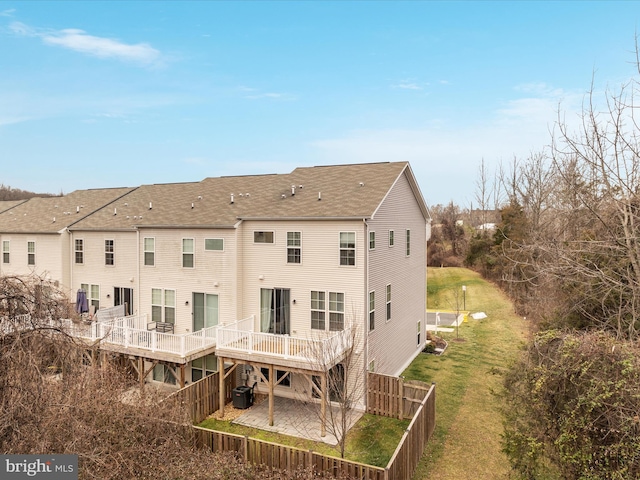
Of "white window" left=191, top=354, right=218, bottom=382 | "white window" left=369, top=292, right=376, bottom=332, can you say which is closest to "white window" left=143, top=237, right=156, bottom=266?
"white window" left=191, top=354, right=218, bottom=382

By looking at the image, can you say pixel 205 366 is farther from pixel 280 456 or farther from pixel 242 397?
pixel 280 456

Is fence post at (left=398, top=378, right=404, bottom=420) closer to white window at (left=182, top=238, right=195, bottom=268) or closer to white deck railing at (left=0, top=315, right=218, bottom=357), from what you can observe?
white deck railing at (left=0, top=315, right=218, bottom=357)

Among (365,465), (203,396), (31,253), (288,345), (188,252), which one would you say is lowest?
(203,396)

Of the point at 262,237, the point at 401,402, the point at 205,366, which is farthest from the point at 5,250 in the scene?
the point at 401,402

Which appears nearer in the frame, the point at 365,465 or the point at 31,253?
the point at 365,465

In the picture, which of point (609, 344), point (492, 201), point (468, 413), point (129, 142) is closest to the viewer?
point (609, 344)

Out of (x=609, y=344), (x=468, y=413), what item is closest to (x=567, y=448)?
(x=609, y=344)

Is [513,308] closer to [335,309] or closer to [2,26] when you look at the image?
[335,309]
